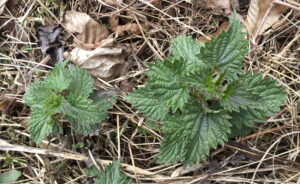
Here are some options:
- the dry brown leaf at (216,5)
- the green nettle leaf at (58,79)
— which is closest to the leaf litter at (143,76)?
the dry brown leaf at (216,5)

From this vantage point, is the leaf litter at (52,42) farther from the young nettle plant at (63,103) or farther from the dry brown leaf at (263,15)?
the dry brown leaf at (263,15)

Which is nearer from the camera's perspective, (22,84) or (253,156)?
(253,156)

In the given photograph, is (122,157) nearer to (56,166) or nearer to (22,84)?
(56,166)

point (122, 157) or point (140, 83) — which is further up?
point (140, 83)

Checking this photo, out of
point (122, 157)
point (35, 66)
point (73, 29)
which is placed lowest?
point (122, 157)

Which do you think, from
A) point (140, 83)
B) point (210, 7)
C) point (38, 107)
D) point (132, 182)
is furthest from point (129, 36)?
point (132, 182)

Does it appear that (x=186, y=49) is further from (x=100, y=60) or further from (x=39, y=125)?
(x=39, y=125)
